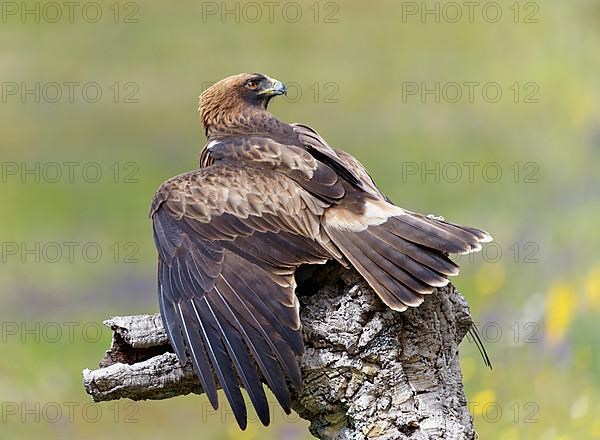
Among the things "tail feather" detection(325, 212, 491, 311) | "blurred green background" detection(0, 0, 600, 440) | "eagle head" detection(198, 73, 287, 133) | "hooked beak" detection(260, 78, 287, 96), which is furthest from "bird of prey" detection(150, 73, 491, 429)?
"blurred green background" detection(0, 0, 600, 440)

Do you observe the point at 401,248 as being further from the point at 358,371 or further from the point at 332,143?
the point at 332,143

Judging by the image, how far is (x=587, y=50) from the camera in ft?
48.8

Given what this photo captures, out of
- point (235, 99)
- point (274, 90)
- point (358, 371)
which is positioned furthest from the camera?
point (274, 90)

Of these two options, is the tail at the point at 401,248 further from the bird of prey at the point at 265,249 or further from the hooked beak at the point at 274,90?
the hooked beak at the point at 274,90

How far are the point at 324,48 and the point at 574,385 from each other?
682cm

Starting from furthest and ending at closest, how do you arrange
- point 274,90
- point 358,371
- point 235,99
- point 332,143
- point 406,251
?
point 332,143 → point 274,90 → point 235,99 → point 406,251 → point 358,371

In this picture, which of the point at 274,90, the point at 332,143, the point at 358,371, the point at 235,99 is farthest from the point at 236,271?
the point at 332,143

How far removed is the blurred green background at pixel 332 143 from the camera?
11.3m

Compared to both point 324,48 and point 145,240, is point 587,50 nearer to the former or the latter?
point 324,48

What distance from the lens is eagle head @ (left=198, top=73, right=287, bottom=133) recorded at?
839 centimetres

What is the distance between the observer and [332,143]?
14.0 m

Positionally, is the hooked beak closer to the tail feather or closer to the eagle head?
the eagle head

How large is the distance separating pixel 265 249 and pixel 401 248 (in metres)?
0.82

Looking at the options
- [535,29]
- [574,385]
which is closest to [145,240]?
[574,385]
